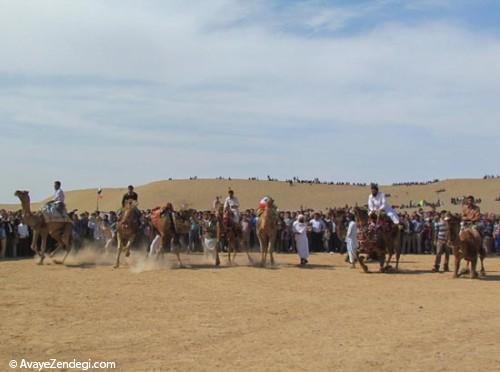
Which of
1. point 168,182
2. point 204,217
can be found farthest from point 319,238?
point 168,182

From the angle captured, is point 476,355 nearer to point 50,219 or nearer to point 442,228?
point 442,228

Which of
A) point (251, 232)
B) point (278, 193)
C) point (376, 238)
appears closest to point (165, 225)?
point (376, 238)

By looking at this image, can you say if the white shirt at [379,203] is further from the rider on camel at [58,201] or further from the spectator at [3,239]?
Result: the spectator at [3,239]

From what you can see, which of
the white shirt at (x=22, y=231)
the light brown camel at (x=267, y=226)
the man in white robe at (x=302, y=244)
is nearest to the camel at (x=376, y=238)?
the light brown camel at (x=267, y=226)

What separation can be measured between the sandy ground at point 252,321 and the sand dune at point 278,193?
54.4 meters

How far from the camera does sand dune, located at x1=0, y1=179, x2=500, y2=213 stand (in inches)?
2980

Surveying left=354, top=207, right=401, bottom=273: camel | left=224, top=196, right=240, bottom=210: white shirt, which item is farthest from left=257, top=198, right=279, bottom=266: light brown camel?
left=354, top=207, right=401, bottom=273: camel

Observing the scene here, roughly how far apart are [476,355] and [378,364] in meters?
1.52

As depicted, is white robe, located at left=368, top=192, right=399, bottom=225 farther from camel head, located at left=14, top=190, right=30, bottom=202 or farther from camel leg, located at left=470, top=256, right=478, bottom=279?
camel head, located at left=14, top=190, right=30, bottom=202

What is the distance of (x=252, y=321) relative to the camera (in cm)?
1147

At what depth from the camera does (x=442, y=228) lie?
21.0 meters

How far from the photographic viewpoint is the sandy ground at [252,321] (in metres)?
8.84

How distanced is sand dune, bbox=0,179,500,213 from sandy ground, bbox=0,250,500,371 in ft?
179

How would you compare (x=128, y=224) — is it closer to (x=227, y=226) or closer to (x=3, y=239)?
(x=227, y=226)
